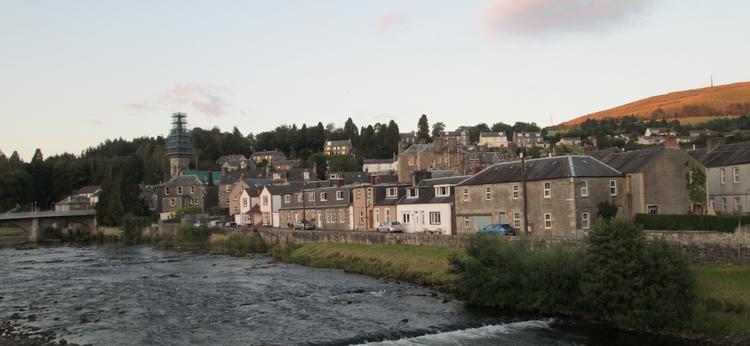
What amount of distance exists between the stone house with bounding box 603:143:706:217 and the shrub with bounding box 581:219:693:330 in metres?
20.7

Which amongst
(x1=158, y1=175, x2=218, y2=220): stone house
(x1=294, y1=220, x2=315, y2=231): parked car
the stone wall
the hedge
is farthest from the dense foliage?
(x1=158, y1=175, x2=218, y2=220): stone house

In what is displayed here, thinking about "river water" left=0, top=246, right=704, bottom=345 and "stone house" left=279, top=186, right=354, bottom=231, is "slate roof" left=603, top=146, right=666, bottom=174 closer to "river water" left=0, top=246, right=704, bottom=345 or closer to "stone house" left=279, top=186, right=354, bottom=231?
"river water" left=0, top=246, right=704, bottom=345

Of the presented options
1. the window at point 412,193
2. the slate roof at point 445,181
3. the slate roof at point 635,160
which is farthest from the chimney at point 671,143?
the window at point 412,193

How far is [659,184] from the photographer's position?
1871 inches

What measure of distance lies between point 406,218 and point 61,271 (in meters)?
30.9

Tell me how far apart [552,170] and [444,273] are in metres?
13.5

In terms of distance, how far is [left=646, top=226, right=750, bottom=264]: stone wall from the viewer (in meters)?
31.1

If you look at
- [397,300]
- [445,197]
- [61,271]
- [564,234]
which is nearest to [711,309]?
[397,300]

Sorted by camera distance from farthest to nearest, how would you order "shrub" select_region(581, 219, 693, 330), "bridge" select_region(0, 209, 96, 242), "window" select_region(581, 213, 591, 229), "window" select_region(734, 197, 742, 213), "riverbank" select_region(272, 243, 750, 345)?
"bridge" select_region(0, 209, 96, 242)
"window" select_region(734, 197, 742, 213)
"window" select_region(581, 213, 591, 229)
"shrub" select_region(581, 219, 693, 330)
"riverbank" select_region(272, 243, 750, 345)

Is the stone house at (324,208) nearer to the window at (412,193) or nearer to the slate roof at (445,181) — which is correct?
the window at (412,193)

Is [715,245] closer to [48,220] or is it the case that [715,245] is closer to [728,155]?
[728,155]

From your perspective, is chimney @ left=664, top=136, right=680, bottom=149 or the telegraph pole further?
chimney @ left=664, top=136, right=680, bottom=149

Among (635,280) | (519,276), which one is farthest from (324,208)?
(635,280)

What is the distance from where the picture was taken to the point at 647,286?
26.5 meters
